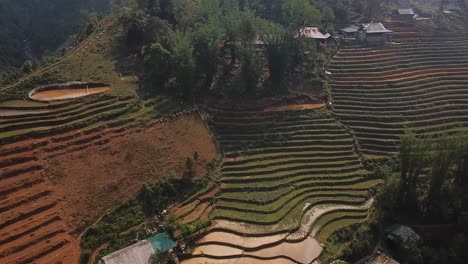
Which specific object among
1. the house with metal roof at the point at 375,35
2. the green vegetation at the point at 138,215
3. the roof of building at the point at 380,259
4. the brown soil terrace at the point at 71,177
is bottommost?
the roof of building at the point at 380,259

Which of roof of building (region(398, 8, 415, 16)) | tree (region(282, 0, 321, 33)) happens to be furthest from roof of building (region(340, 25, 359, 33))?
roof of building (region(398, 8, 415, 16))

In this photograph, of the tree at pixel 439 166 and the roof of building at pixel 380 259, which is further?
the tree at pixel 439 166

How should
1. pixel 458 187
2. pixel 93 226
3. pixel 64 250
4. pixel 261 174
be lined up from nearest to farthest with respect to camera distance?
pixel 64 250 < pixel 93 226 < pixel 458 187 < pixel 261 174

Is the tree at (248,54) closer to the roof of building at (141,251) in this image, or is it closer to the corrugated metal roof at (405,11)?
the roof of building at (141,251)

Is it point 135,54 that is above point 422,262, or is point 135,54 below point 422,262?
above

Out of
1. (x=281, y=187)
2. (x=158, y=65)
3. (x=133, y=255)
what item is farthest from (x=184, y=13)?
(x=133, y=255)

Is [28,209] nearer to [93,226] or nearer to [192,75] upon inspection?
[93,226]

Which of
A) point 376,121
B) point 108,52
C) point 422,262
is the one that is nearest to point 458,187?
point 422,262

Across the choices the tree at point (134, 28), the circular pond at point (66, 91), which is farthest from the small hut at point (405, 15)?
the circular pond at point (66, 91)

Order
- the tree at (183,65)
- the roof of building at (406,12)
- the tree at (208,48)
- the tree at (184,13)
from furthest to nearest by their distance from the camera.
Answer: the roof of building at (406,12) < the tree at (184,13) < the tree at (208,48) < the tree at (183,65)
